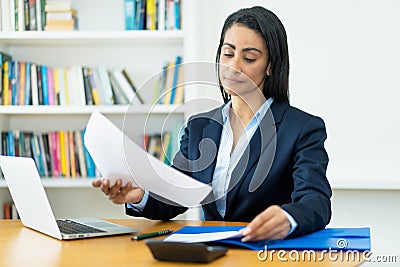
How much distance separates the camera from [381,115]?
3266 mm

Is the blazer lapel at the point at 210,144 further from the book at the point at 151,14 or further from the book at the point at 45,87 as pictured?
the book at the point at 45,87

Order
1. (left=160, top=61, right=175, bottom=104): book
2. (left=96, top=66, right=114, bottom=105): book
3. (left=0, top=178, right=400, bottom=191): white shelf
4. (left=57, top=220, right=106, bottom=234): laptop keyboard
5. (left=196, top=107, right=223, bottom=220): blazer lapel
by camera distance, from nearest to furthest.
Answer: (left=57, top=220, right=106, bottom=234): laptop keyboard, (left=196, top=107, right=223, bottom=220): blazer lapel, (left=160, top=61, right=175, bottom=104): book, (left=0, top=178, right=400, bottom=191): white shelf, (left=96, top=66, right=114, bottom=105): book

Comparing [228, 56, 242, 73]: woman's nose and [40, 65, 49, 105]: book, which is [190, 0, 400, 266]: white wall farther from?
[228, 56, 242, 73]: woman's nose

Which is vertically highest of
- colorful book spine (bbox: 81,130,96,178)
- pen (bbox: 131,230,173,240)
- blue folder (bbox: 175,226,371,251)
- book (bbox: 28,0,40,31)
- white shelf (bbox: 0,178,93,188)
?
Answer: book (bbox: 28,0,40,31)

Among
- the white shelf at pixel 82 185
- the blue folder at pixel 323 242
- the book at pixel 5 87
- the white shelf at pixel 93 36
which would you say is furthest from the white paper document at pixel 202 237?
the book at pixel 5 87

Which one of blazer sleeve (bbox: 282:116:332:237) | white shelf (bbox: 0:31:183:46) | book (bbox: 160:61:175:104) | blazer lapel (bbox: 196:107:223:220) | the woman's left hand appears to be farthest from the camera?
white shelf (bbox: 0:31:183:46)

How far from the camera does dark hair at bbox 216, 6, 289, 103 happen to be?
1.92 metres

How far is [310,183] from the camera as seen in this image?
173cm

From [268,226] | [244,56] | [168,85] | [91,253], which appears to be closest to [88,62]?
[168,85]

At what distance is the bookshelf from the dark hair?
4.65ft

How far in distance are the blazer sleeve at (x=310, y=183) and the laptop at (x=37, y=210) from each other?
1.42 ft

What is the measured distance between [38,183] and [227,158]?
1.84ft

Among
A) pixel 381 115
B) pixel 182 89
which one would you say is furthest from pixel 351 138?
pixel 182 89

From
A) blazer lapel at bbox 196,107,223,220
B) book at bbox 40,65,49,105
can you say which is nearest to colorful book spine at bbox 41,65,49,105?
book at bbox 40,65,49,105
